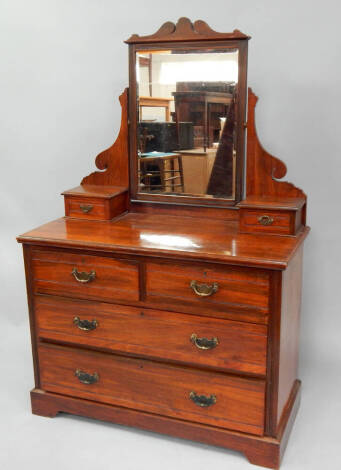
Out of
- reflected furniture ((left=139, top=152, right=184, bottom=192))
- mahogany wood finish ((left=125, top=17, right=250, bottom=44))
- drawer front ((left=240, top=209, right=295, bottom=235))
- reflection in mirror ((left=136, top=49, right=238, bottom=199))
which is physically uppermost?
mahogany wood finish ((left=125, top=17, right=250, bottom=44))

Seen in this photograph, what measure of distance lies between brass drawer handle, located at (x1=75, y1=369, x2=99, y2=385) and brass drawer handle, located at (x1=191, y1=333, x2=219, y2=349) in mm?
493

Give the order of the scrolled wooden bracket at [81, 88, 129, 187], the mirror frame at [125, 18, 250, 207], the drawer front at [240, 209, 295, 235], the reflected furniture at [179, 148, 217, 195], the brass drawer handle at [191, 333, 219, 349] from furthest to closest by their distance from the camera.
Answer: the scrolled wooden bracket at [81, 88, 129, 187], the reflected furniture at [179, 148, 217, 195], the mirror frame at [125, 18, 250, 207], the drawer front at [240, 209, 295, 235], the brass drawer handle at [191, 333, 219, 349]

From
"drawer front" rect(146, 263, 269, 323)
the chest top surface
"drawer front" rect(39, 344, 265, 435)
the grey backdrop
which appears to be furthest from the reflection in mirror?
"drawer front" rect(39, 344, 265, 435)

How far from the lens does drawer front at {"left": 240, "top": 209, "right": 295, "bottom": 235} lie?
2475 mm

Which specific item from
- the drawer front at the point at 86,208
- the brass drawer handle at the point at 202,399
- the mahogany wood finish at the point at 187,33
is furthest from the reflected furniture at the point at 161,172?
the brass drawer handle at the point at 202,399

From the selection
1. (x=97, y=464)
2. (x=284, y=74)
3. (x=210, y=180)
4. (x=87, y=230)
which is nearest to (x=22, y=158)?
(x=87, y=230)

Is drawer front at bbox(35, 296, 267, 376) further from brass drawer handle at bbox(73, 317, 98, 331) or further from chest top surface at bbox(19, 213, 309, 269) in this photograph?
chest top surface at bbox(19, 213, 309, 269)

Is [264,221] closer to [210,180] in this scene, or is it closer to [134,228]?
[210,180]

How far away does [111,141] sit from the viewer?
3.19 metres

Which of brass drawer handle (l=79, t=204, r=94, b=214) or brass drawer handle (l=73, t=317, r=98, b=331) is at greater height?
brass drawer handle (l=79, t=204, r=94, b=214)

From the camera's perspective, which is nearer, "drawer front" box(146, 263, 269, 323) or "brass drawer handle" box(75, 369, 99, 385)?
"drawer front" box(146, 263, 269, 323)

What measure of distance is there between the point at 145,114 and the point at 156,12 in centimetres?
55

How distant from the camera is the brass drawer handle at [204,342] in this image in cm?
237

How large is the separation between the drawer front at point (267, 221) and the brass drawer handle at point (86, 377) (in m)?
0.87
